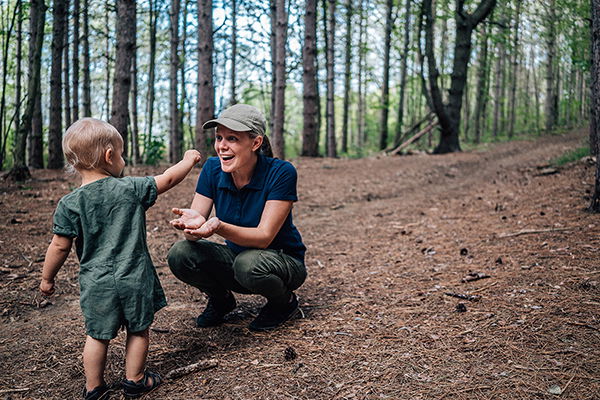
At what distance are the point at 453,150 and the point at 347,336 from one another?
43.0 feet

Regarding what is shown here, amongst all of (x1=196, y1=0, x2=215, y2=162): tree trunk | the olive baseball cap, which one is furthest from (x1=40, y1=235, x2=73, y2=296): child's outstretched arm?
(x1=196, y1=0, x2=215, y2=162): tree trunk

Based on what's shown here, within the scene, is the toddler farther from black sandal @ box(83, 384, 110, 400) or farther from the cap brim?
the cap brim

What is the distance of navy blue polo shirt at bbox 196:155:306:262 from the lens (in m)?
2.90

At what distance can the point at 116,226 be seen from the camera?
225cm

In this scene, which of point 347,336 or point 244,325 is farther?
point 244,325

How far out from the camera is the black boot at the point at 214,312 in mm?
3137

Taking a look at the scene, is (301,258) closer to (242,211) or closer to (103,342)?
(242,211)

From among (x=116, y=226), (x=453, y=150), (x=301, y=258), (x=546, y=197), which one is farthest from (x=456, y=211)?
(x=453, y=150)

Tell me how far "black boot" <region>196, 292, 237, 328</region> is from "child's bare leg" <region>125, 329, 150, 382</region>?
87 centimetres

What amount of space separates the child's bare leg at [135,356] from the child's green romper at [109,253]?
69 mm

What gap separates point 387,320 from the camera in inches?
121

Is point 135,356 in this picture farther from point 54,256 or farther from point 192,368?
point 54,256

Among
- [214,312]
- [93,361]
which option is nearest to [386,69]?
[214,312]

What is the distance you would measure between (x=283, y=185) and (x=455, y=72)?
13259 millimetres
